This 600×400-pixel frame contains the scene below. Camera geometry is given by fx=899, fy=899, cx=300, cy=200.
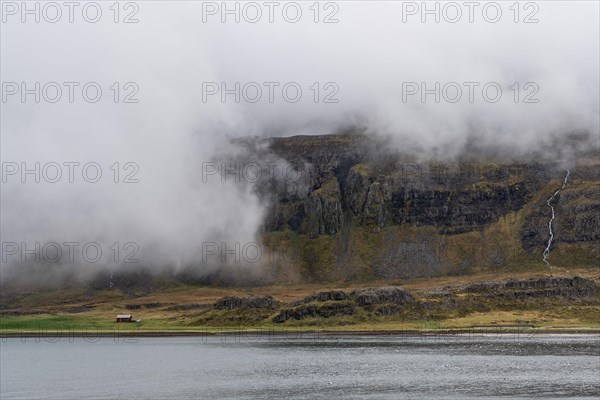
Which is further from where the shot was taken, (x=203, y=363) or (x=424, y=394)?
(x=203, y=363)

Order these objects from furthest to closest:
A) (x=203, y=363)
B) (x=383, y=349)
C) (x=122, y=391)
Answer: (x=383, y=349) < (x=203, y=363) < (x=122, y=391)

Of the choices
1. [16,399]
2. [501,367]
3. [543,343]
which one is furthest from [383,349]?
[16,399]

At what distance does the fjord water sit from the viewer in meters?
112

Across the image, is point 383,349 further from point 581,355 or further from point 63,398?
point 63,398

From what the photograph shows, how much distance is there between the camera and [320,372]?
136750 millimetres

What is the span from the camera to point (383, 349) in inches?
7156

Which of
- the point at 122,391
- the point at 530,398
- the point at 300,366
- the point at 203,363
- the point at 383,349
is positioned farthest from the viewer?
the point at 383,349

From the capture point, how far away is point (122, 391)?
385ft

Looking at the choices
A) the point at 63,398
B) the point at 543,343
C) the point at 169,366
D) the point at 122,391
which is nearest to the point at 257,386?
the point at 122,391

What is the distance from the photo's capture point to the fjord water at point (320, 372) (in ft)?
367

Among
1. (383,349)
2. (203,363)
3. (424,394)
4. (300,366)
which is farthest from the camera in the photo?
(383,349)

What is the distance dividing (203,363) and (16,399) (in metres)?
48.7

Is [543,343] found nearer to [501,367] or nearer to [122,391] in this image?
[501,367]

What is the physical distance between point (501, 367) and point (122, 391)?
56731 mm
